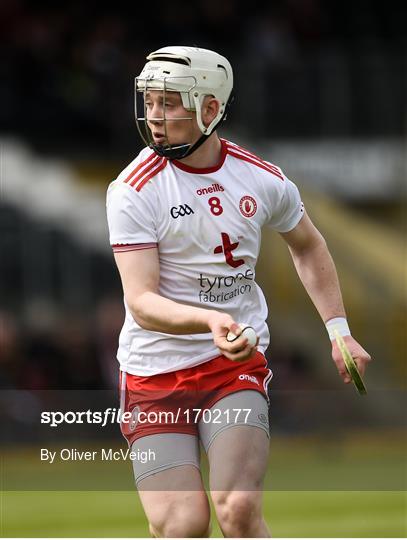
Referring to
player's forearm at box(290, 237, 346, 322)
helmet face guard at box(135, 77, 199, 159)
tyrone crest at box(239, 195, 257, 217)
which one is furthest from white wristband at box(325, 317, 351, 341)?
helmet face guard at box(135, 77, 199, 159)

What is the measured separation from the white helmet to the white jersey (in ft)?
0.48

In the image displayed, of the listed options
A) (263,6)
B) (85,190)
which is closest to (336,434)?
(85,190)

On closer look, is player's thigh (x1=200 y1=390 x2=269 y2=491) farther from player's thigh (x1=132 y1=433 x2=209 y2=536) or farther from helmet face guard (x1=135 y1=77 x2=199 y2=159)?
helmet face guard (x1=135 y1=77 x2=199 y2=159)

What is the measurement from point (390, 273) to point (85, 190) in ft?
11.9

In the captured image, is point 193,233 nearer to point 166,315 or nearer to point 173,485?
point 166,315

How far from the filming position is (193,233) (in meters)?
5.80

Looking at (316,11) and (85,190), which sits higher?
(316,11)

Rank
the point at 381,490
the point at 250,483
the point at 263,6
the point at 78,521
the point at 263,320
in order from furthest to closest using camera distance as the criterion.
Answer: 1. the point at 263,6
2. the point at 381,490
3. the point at 78,521
4. the point at 263,320
5. the point at 250,483

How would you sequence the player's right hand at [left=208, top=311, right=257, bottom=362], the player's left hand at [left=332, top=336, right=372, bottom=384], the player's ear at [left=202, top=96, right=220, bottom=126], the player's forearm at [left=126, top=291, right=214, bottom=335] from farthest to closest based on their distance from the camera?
the player's left hand at [left=332, top=336, right=372, bottom=384]
the player's ear at [left=202, top=96, right=220, bottom=126]
the player's forearm at [left=126, top=291, right=214, bottom=335]
the player's right hand at [left=208, top=311, right=257, bottom=362]

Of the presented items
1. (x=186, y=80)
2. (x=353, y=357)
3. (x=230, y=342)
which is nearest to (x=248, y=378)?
(x=353, y=357)

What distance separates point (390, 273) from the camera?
16.5m

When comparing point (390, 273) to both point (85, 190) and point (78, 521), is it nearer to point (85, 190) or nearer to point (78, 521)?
point (85, 190)

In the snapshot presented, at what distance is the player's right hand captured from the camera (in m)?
5.06

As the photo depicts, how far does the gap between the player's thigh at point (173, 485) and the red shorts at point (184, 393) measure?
0.05m
